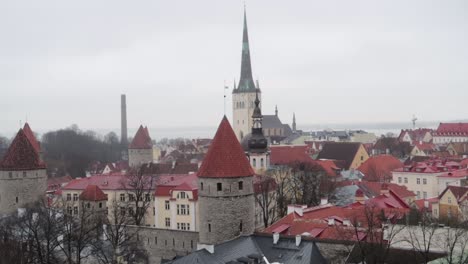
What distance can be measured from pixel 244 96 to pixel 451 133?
45806 millimetres

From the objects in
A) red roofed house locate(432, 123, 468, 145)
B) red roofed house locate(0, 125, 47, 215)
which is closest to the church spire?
red roofed house locate(432, 123, 468, 145)

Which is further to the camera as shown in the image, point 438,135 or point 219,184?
point 438,135

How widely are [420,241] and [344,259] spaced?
350 cm

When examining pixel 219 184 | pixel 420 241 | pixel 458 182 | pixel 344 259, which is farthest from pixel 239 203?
pixel 458 182

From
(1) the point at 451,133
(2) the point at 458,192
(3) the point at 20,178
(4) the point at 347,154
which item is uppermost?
(1) the point at 451,133

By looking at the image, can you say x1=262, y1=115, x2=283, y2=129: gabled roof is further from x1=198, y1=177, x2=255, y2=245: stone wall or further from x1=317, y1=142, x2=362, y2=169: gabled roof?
x1=198, y1=177, x2=255, y2=245: stone wall

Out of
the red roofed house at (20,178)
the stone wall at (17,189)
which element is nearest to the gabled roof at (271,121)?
the red roofed house at (20,178)

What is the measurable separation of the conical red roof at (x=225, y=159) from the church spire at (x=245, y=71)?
7397cm

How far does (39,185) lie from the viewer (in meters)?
45.4

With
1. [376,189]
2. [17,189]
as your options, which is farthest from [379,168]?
[17,189]

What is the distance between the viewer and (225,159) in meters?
29.6

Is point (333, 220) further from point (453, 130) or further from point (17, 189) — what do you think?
point (453, 130)

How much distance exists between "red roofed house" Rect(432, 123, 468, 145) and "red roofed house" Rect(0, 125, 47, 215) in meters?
95.6

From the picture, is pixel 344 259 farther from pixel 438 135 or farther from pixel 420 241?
pixel 438 135
